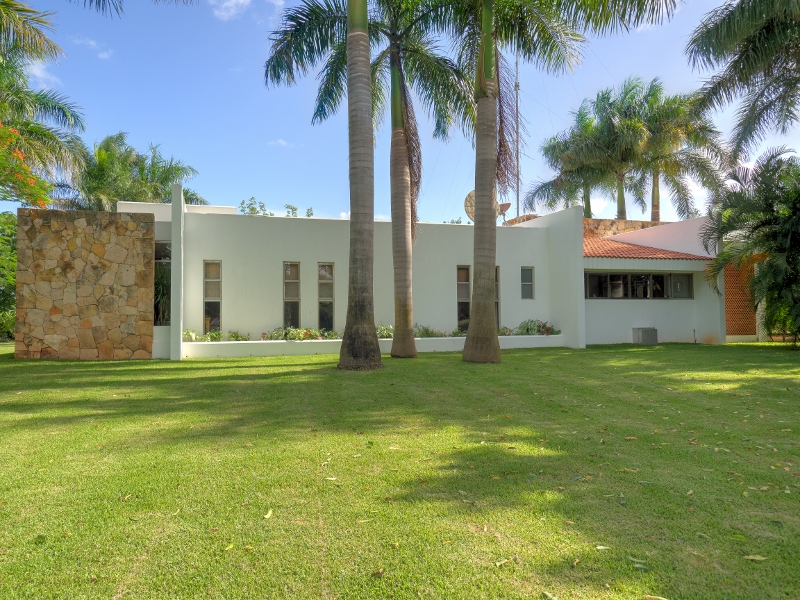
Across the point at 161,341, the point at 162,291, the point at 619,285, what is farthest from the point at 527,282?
the point at 161,341

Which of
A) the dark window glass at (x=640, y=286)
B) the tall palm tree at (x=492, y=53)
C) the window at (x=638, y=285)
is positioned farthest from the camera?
the dark window glass at (x=640, y=286)

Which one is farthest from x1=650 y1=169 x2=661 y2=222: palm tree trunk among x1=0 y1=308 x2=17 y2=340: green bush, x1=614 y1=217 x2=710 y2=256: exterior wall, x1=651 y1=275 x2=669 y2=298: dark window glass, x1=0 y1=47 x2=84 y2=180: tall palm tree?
x1=0 y1=308 x2=17 y2=340: green bush

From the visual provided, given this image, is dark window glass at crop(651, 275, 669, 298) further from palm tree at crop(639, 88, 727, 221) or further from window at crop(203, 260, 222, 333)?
window at crop(203, 260, 222, 333)

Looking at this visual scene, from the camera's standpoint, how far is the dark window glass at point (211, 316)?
15.3 metres

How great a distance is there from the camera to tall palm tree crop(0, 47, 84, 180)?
19438mm

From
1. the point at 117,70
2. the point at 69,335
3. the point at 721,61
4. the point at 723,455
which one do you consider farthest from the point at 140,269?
the point at 721,61

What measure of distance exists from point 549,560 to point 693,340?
20992mm

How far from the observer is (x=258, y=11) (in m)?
14.8

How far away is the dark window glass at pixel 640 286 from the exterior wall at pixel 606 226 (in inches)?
277

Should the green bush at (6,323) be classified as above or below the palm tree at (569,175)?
below

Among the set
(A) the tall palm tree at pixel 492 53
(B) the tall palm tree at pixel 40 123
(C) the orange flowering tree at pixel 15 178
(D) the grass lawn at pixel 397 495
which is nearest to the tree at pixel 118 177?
(B) the tall palm tree at pixel 40 123

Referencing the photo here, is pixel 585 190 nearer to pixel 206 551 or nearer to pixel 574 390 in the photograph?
pixel 574 390

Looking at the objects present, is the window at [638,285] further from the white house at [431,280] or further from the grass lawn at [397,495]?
the grass lawn at [397,495]

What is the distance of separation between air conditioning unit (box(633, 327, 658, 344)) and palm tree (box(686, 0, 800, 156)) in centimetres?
678
